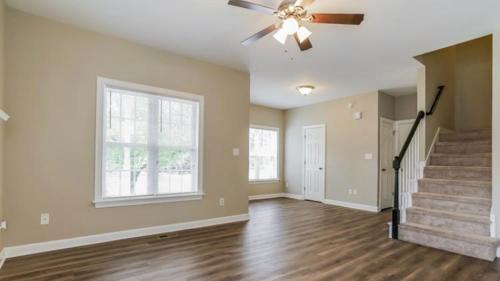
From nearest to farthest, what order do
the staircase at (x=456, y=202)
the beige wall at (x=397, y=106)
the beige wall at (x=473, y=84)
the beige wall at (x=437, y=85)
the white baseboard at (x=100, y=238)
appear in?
1. the white baseboard at (x=100, y=238)
2. the staircase at (x=456, y=202)
3. the beige wall at (x=437, y=85)
4. the beige wall at (x=473, y=84)
5. the beige wall at (x=397, y=106)

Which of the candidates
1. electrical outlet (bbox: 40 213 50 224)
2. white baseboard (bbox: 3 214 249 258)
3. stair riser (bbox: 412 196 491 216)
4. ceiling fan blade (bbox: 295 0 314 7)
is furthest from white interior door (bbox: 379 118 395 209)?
electrical outlet (bbox: 40 213 50 224)

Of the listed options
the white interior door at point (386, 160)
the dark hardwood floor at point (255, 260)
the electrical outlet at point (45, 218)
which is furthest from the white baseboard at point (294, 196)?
the electrical outlet at point (45, 218)

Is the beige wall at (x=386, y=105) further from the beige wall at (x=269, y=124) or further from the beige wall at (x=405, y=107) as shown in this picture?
the beige wall at (x=269, y=124)

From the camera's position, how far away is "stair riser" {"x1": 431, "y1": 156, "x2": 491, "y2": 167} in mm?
4145

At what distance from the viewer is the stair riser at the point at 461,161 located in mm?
4145

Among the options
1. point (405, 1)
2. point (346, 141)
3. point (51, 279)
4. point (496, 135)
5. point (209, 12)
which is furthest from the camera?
point (346, 141)

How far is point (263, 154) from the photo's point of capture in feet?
26.5

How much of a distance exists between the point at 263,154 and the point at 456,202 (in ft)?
16.3

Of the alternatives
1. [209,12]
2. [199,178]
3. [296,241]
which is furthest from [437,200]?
[209,12]

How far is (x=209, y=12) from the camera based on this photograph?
9.90 feet

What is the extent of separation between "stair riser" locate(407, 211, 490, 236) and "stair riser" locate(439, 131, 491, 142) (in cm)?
185

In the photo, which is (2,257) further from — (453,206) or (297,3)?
(453,206)

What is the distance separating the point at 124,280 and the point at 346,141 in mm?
5741

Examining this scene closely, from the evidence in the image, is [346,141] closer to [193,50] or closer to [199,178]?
[199,178]
